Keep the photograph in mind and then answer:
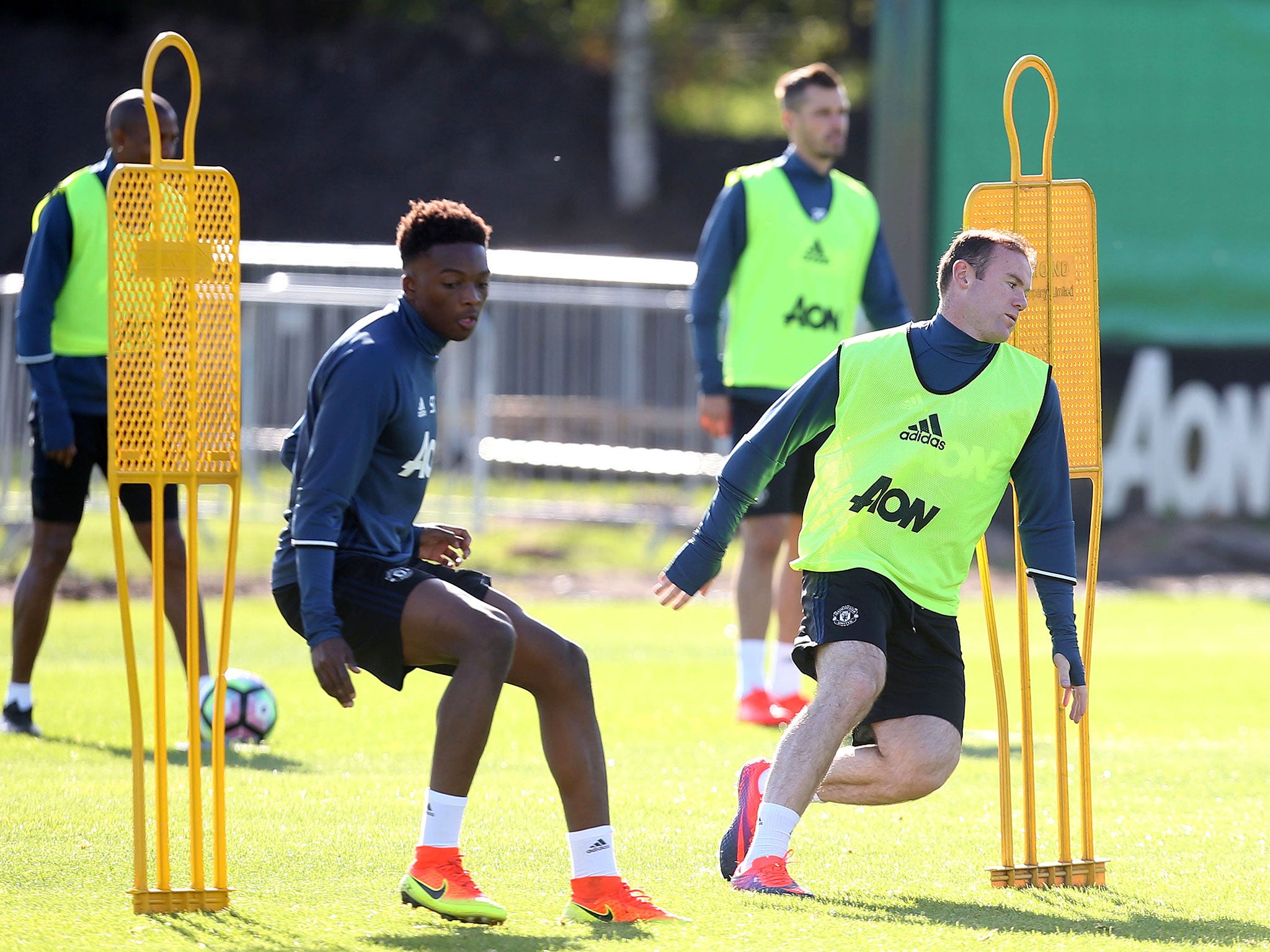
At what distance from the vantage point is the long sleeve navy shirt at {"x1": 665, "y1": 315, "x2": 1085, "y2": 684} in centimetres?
497

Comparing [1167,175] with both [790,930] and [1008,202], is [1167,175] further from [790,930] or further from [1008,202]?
[790,930]

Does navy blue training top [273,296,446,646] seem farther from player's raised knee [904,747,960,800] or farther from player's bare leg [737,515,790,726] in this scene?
player's bare leg [737,515,790,726]

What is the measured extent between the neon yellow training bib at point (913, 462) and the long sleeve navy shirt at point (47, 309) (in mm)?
3652

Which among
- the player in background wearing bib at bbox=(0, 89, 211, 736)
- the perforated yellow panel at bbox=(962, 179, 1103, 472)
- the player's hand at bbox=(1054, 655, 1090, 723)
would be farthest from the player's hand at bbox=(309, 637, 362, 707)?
the player in background wearing bib at bbox=(0, 89, 211, 736)

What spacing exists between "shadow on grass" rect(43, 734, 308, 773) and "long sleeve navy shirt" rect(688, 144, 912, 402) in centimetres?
252

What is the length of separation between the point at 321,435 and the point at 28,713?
12.0ft

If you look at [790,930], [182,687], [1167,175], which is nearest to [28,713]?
[182,687]

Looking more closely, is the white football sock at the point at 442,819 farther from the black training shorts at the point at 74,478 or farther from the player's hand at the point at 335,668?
the black training shorts at the point at 74,478

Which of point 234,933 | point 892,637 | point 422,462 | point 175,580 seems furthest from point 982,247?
point 175,580

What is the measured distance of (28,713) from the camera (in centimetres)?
766

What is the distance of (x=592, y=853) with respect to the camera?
15.4 ft

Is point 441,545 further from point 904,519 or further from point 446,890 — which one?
point 904,519

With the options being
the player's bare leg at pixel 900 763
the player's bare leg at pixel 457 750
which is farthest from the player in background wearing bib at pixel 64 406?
the player's bare leg at pixel 900 763

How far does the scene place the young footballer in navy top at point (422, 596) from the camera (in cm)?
461
